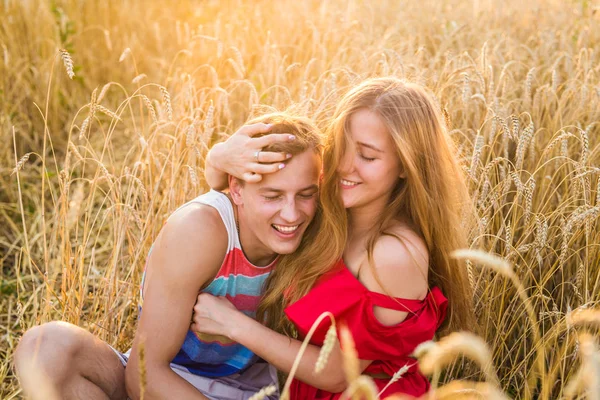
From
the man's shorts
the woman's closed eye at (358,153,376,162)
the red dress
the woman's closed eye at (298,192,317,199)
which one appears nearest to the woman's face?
the woman's closed eye at (358,153,376,162)

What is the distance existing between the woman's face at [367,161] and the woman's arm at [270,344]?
0.50 metres

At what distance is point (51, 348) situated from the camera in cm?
219

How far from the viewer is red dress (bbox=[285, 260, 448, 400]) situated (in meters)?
2.20

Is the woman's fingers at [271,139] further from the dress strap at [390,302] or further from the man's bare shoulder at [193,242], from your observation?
the dress strap at [390,302]

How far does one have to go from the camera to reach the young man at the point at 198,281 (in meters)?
2.19

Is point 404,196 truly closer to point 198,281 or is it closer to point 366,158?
point 366,158

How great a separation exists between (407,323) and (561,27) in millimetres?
3410

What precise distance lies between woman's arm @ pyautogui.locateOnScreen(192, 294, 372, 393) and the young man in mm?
69

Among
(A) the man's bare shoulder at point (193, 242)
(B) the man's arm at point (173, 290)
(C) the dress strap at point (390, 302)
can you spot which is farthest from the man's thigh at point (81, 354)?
(C) the dress strap at point (390, 302)

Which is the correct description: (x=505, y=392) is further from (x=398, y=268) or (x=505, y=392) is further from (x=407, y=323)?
(x=398, y=268)

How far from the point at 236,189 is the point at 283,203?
219 mm

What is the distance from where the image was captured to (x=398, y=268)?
2.18m

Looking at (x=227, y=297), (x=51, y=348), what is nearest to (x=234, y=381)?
(x=227, y=297)

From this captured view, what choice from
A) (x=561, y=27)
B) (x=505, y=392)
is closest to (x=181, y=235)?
→ (x=505, y=392)
